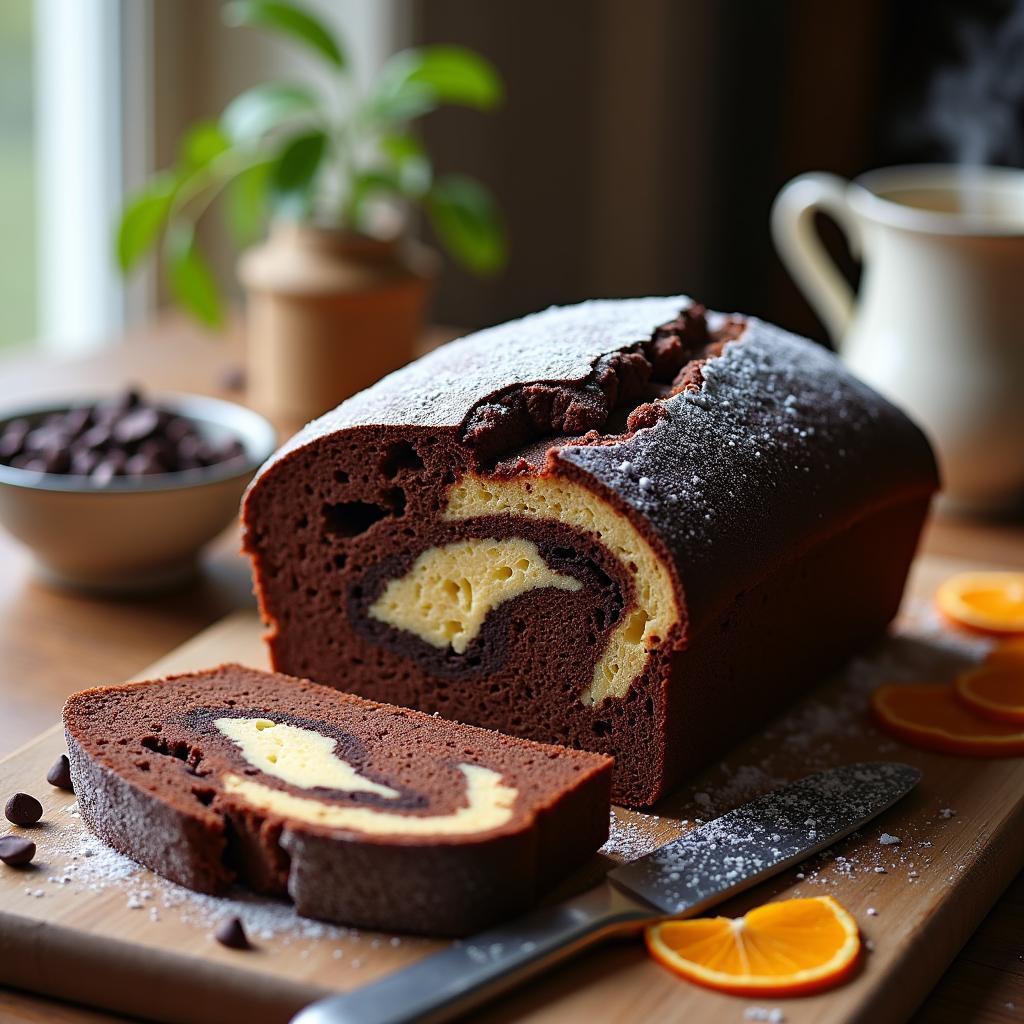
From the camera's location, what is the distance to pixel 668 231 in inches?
211

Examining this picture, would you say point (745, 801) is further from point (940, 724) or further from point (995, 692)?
point (995, 692)

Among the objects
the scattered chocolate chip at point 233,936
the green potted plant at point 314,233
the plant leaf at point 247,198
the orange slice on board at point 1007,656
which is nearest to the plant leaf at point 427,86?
the green potted plant at point 314,233

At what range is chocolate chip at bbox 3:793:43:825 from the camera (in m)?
1.57

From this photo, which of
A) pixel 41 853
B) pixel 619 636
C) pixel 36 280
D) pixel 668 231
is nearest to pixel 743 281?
pixel 668 231

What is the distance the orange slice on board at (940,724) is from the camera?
73.0 inches

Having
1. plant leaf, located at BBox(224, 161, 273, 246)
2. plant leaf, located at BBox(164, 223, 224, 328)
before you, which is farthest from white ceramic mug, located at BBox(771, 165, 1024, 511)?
plant leaf, located at BBox(164, 223, 224, 328)

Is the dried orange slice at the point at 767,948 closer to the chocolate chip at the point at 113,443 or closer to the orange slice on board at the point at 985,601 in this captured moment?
the orange slice on board at the point at 985,601

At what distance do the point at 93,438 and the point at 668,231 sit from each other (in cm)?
346

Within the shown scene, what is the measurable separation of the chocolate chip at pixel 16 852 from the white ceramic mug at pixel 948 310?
64.2 inches

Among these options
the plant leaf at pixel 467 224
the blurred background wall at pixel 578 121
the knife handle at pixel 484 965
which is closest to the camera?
the knife handle at pixel 484 965

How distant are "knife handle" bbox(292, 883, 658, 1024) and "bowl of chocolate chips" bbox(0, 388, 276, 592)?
3.08 ft

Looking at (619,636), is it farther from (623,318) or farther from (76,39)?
(76,39)

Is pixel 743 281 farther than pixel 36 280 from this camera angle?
Yes

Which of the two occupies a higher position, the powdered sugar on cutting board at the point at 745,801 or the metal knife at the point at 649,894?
the metal knife at the point at 649,894
